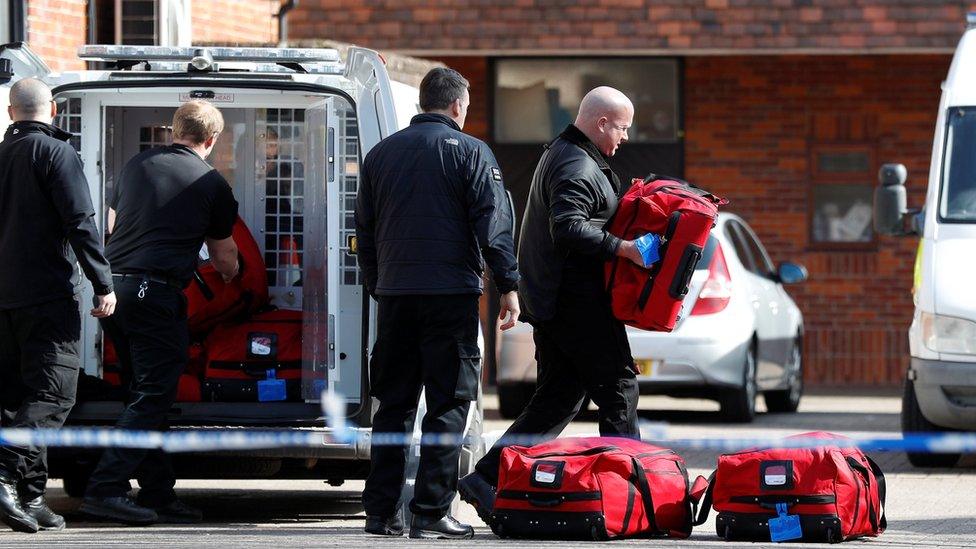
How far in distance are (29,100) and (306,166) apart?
125cm

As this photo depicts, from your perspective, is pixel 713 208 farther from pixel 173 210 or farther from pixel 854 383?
pixel 854 383

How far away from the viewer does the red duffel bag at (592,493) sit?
23.5ft

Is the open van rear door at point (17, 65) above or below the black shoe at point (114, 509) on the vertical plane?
above

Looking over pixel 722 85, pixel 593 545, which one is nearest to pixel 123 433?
pixel 593 545

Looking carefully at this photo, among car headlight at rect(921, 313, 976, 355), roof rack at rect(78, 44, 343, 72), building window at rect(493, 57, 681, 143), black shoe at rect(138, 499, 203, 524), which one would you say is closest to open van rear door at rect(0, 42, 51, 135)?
roof rack at rect(78, 44, 343, 72)

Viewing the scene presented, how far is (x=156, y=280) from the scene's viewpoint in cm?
795

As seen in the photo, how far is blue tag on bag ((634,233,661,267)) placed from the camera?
291 inches

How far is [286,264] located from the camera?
30.2 feet

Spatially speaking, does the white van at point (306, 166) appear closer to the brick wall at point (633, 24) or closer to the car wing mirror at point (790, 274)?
the car wing mirror at point (790, 274)

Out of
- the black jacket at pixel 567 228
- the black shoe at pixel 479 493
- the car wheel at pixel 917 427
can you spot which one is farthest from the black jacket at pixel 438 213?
the car wheel at pixel 917 427

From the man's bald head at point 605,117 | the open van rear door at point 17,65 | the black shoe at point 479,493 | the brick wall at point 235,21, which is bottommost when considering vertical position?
the black shoe at point 479,493

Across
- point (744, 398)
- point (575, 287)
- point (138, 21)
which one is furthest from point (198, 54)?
point (744, 398)

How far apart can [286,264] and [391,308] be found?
1973 mm

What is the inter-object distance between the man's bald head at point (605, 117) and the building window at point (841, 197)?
10164mm
